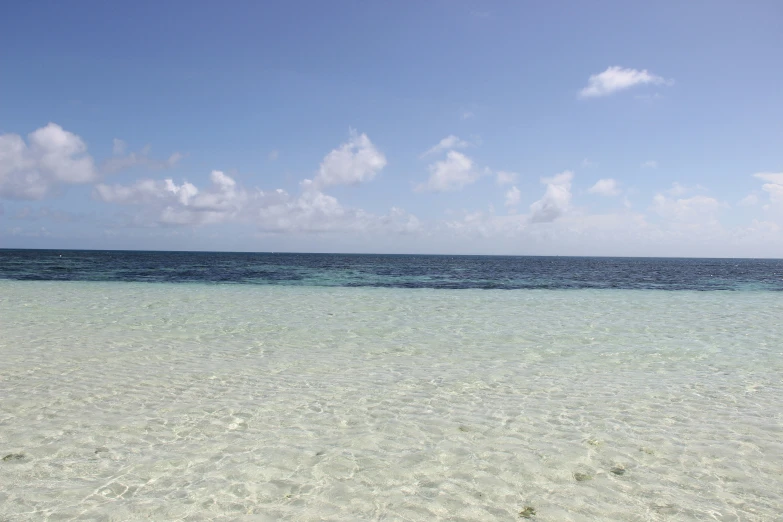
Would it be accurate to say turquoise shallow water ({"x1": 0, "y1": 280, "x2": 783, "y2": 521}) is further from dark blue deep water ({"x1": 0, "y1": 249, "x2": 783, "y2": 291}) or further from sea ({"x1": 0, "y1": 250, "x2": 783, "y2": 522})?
dark blue deep water ({"x1": 0, "y1": 249, "x2": 783, "y2": 291})

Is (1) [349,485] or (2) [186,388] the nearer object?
(1) [349,485]

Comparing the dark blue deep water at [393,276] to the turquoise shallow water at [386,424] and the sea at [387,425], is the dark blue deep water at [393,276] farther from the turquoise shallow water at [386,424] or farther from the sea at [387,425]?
the turquoise shallow water at [386,424]

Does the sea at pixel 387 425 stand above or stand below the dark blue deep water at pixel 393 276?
below

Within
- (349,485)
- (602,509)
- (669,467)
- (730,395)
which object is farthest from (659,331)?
(349,485)

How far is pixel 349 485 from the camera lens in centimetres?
542

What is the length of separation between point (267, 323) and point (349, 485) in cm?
1268

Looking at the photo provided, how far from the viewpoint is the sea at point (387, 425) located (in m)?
5.09

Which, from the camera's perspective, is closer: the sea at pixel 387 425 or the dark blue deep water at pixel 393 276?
the sea at pixel 387 425

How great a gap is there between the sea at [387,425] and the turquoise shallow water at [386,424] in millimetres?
35

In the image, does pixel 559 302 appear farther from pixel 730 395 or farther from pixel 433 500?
pixel 433 500

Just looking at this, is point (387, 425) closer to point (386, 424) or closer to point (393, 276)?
point (386, 424)

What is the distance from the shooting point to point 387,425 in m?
7.29

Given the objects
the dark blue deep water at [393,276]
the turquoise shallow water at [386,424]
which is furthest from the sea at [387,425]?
the dark blue deep water at [393,276]

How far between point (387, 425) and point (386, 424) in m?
0.04
